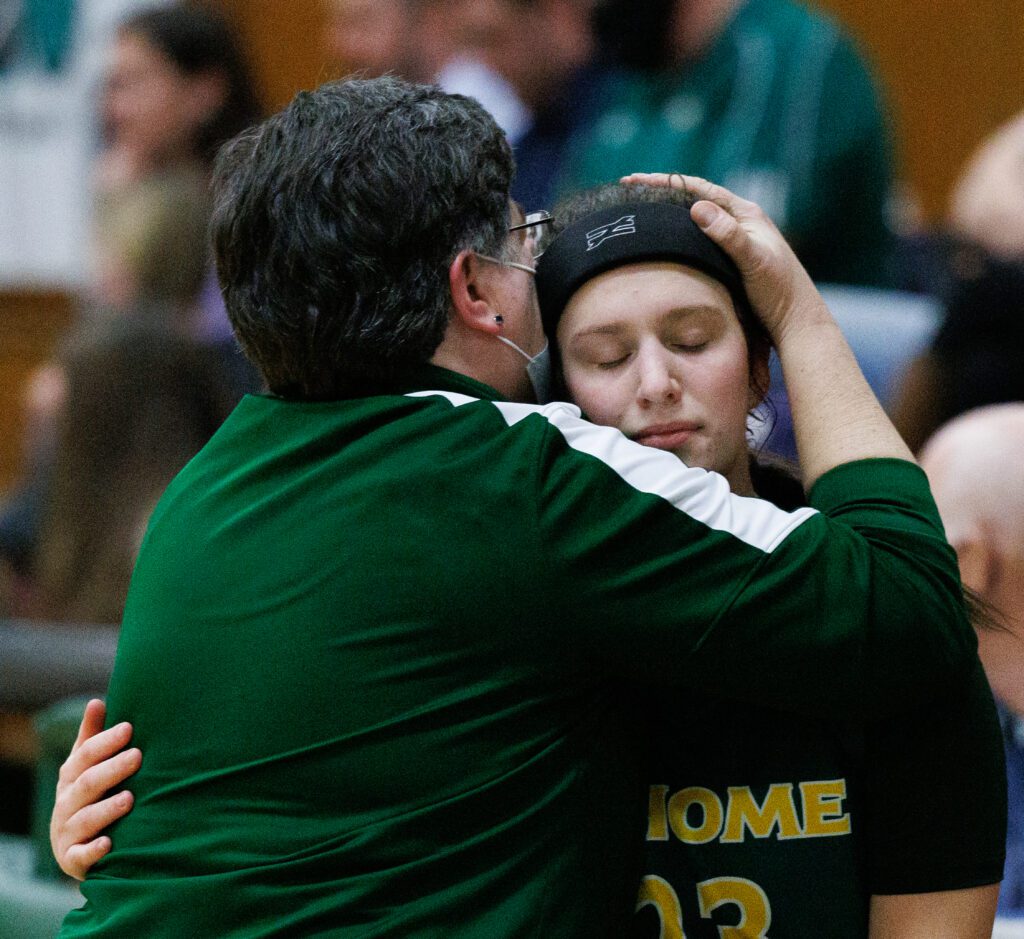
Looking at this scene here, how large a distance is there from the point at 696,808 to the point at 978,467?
92cm

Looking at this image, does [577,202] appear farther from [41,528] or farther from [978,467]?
[41,528]

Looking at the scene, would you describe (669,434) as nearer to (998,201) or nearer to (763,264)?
(763,264)

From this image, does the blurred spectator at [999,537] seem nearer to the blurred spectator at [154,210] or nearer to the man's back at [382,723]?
the man's back at [382,723]

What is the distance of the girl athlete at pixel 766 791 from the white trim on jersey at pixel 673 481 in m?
0.16

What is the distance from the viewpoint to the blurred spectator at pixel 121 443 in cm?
408

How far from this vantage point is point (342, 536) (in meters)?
1.49

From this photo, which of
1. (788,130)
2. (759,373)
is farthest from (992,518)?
(788,130)

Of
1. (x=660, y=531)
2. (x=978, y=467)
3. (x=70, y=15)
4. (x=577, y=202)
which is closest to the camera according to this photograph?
(x=660, y=531)

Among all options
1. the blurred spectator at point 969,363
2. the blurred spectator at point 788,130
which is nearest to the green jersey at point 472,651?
the blurred spectator at point 969,363

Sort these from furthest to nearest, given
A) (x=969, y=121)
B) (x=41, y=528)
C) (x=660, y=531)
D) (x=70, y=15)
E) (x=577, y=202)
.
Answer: (x=70, y=15)
(x=969, y=121)
(x=41, y=528)
(x=577, y=202)
(x=660, y=531)

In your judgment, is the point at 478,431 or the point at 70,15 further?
the point at 70,15

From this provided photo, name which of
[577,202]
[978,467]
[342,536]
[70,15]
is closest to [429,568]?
[342,536]

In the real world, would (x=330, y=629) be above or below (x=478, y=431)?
below

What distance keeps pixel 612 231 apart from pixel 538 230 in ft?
0.45
